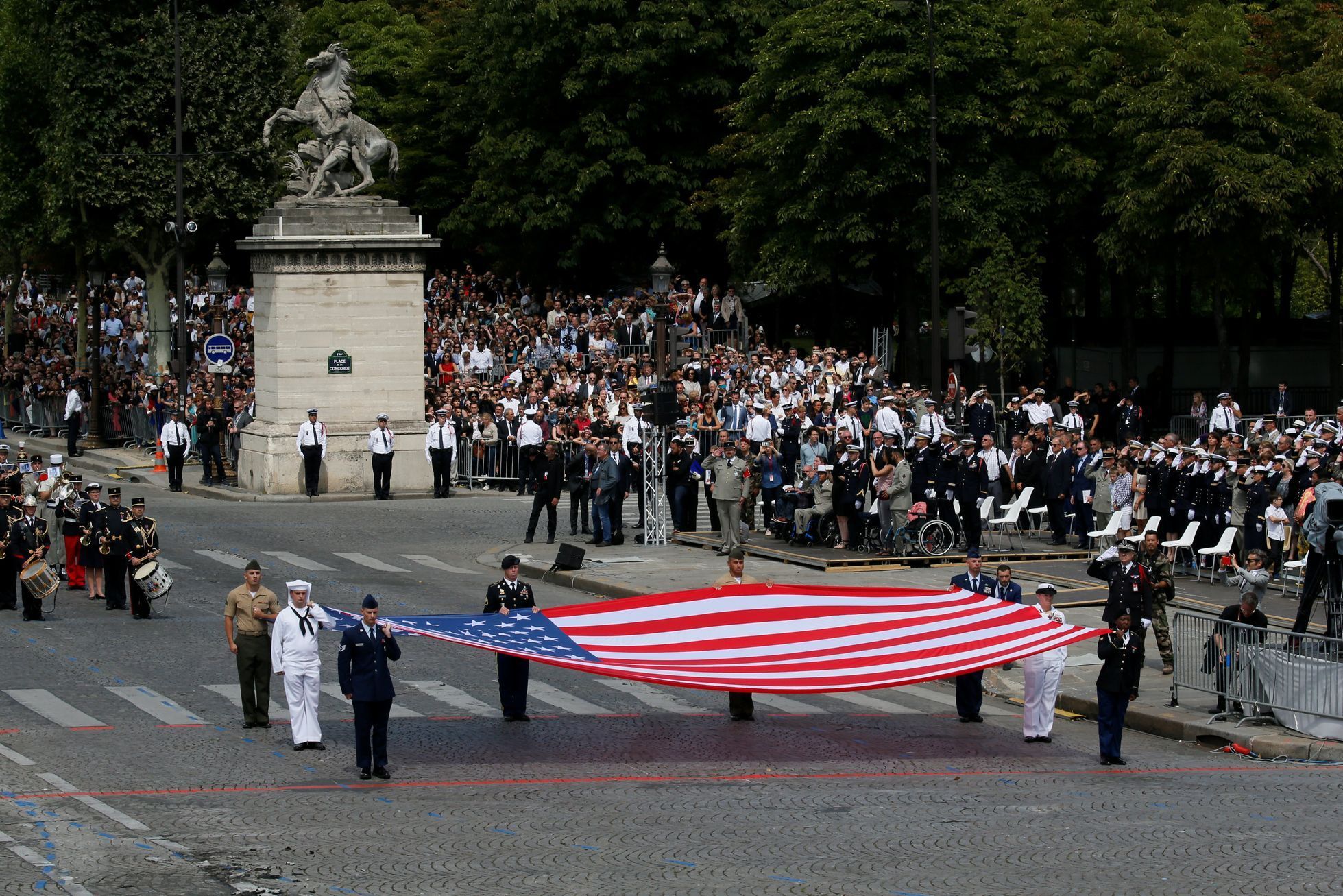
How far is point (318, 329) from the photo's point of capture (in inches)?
1660

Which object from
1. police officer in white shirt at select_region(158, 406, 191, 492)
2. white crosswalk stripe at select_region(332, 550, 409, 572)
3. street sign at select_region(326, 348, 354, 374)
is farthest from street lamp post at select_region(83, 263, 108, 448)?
white crosswalk stripe at select_region(332, 550, 409, 572)

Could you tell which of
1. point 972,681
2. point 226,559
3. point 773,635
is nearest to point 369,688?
point 773,635

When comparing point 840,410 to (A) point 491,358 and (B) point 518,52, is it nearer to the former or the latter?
(A) point 491,358

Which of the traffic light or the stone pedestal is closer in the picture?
the traffic light

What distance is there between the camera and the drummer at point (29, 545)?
27.3m

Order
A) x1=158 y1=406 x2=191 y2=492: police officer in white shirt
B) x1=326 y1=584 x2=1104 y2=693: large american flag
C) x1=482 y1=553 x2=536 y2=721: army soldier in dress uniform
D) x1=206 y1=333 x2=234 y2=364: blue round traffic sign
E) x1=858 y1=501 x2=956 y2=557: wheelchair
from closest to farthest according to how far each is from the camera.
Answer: x1=326 y1=584 x2=1104 y2=693: large american flag < x1=482 y1=553 x2=536 y2=721: army soldier in dress uniform < x1=858 y1=501 x2=956 y2=557: wheelchair < x1=158 y1=406 x2=191 y2=492: police officer in white shirt < x1=206 y1=333 x2=234 y2=364: blue round traffic sign

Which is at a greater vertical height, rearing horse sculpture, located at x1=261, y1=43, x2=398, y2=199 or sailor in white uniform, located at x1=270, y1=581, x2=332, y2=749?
rearing horse sculpture, located at x1=261, y1=43, x2=398, y2=199

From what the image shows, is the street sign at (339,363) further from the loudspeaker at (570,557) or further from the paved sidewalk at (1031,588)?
the loudspeaker at (570,557)

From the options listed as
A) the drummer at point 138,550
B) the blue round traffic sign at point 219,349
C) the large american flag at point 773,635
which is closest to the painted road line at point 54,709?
the large american flag at point 773,635

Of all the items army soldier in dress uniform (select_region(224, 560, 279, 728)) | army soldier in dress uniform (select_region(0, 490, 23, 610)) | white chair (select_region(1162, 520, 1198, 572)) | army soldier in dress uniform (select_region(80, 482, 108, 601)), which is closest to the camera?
army soldier in dress uniform (select_region(224, 560, 279, 728))

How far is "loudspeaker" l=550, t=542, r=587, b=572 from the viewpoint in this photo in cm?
3136

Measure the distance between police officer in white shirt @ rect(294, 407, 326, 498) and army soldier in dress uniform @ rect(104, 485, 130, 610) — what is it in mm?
12651

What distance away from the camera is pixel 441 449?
41.8m

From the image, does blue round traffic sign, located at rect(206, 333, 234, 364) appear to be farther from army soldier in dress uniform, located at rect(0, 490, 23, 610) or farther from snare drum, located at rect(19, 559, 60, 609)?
snare drum, located at rect(19, 559, 60, 609)
